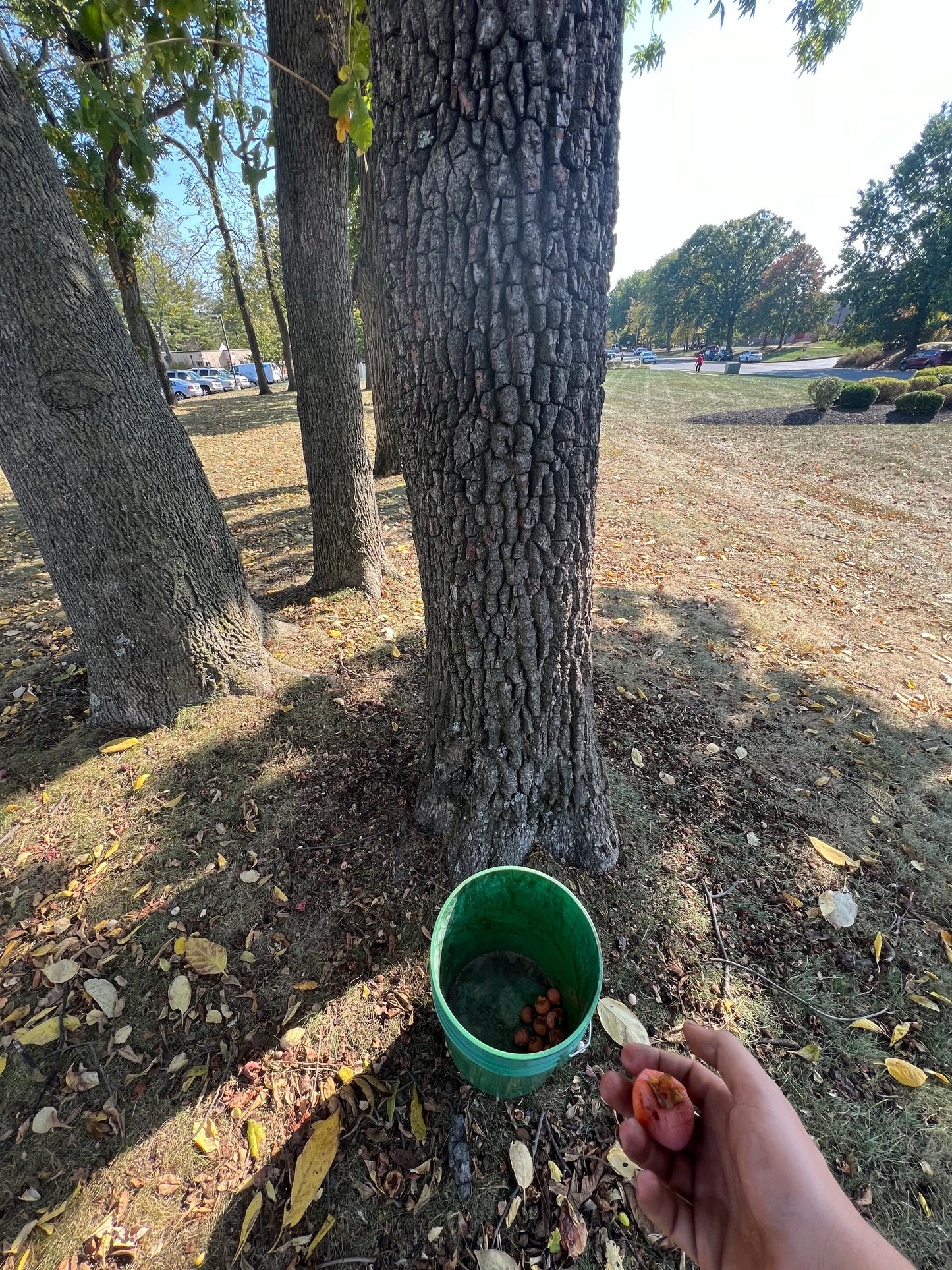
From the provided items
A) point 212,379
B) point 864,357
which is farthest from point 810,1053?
point 864,357

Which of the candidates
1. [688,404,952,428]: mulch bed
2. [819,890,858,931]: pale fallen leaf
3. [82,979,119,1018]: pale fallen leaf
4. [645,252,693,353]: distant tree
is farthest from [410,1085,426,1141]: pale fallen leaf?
[645,252,693,353]: distant tree

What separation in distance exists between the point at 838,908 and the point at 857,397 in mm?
16805

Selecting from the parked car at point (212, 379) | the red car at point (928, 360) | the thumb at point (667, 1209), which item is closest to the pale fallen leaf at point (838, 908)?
the thumb at point (667, 1209)

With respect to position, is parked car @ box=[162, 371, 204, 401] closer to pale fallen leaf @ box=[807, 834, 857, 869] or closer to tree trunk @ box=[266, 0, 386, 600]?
tree trunk @ box=[266, 0, 386, 600]

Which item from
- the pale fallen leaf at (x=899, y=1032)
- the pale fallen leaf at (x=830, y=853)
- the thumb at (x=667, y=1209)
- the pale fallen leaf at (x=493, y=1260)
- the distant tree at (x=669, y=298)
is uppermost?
the distant tree at (x=669, y=298)

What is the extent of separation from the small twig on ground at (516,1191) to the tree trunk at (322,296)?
3237 mm

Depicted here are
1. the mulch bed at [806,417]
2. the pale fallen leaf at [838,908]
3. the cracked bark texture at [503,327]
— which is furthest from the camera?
the mulch bed at [806,417]

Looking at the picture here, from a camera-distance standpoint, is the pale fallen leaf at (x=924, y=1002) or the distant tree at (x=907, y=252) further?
the distant tree at (x=907, y=252)

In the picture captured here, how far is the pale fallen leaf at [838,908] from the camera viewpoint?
208cm

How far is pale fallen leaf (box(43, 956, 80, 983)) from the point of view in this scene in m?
1.84

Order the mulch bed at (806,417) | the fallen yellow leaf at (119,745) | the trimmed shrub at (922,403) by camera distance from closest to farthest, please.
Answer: the fallen yellow leaf at (119,745) < the trimmed shrub at (922,403) < the mulch bed at (806,417)

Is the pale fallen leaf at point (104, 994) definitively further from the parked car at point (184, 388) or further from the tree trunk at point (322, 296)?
the parked car at point (184, 388)

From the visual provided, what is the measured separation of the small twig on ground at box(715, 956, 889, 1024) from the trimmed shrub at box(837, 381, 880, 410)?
55.2 feet

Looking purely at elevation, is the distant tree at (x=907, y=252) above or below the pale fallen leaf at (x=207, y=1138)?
above
